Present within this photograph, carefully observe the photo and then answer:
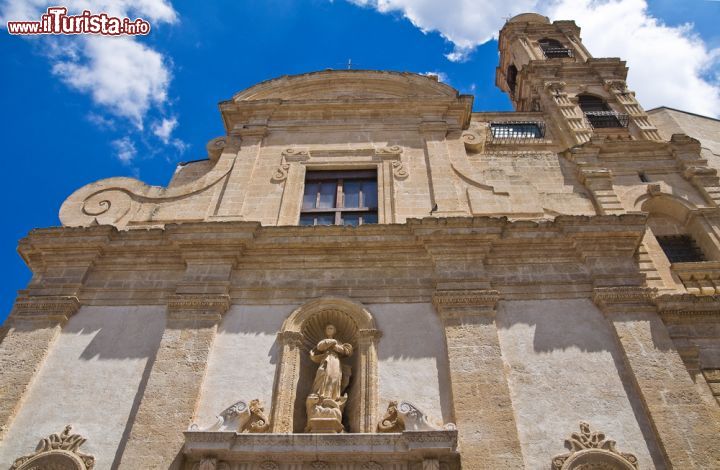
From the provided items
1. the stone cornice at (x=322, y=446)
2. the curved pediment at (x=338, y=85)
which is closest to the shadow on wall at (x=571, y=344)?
the stone cornice at (x=322, y=446)

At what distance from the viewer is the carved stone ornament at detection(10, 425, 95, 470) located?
743 cm

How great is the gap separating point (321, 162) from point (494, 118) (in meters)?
5.57

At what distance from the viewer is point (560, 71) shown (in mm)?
18281

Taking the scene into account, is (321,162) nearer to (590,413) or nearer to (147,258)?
(147,258)

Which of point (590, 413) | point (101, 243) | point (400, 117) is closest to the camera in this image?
point (590, 413)

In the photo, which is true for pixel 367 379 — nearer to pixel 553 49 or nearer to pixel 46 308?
pixel 46 308

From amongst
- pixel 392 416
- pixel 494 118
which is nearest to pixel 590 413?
pixel 392 416

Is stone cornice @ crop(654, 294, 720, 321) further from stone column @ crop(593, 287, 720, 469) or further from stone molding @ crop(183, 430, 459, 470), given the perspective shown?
stone molding @ crop(183, 430, 459, 470)

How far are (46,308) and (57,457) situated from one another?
2.62 metres

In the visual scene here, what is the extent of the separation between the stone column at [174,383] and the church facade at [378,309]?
0.03 m

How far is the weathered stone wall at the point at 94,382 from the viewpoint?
7762mm

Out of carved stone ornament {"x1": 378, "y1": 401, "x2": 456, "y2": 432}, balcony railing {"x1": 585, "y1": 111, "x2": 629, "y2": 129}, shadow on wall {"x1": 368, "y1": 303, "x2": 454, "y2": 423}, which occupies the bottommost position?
carved stone ornament {"x1": 378, "y1": 401, "x2": 456, "y2": 432}

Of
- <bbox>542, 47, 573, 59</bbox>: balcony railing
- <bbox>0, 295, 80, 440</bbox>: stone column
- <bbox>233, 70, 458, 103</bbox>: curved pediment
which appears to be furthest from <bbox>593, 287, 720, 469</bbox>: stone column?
<bbox>542, 47, 573, 59</bbox>: balcony railing

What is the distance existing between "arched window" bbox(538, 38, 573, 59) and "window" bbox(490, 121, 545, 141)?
6494mm
